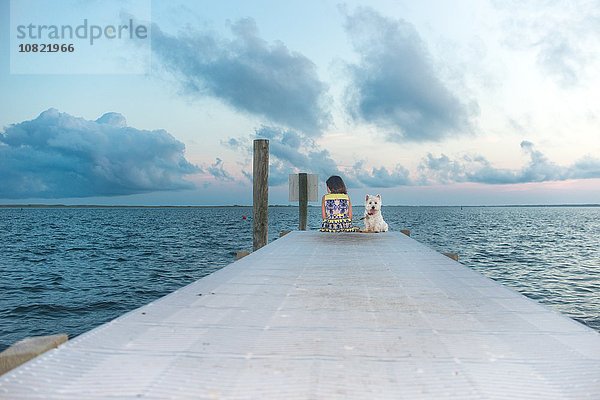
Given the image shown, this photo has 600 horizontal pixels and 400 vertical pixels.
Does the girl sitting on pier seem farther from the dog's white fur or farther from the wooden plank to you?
the wooden plank

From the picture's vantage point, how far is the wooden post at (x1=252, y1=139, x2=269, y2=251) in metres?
14.2

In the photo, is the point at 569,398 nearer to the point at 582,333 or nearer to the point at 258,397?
the point at 582,333

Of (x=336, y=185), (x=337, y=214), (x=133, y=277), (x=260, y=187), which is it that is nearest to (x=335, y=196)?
(x=336, y=185)

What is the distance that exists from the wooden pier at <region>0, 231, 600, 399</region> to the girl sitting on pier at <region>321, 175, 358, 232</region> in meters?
8.33

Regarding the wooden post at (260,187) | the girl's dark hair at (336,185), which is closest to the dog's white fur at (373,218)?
the girl's dark hair at (336,185)

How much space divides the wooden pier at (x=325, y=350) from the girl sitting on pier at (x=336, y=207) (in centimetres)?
833

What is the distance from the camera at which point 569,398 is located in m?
2.85

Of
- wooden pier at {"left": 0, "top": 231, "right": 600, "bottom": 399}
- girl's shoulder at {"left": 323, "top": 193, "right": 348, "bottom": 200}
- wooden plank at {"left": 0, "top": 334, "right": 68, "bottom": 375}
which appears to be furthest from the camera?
girl's shoulder at {"left": 323, "top": 193, "right": 348, "bottom": 200}

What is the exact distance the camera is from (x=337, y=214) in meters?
14.8

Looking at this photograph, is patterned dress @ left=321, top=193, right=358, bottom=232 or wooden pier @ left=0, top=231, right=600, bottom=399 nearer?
wooden pier @ left=0, top=231, right=600, bottom=399

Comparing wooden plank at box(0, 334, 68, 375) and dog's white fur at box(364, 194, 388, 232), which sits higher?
dog's white fur at box(364, 194, 388, 232)

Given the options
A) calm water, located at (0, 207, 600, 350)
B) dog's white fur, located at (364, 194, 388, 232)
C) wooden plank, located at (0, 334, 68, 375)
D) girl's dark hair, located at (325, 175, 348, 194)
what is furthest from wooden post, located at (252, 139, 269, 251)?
wooden plank, located at (0, 334, 68, 375)

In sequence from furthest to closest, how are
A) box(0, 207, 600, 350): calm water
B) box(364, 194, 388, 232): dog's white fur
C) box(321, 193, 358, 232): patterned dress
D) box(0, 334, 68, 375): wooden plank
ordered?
1. box(364, 194, 388, 232): dog's white fur
2. box(321, 193, 358, 232): patterned dress
3. box(0, 207, 600, 350): calm water
4. box(0, 334, 68, 375): wooden plank

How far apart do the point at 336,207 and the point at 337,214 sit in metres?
0.30
